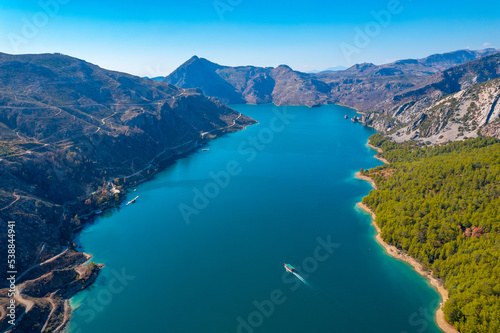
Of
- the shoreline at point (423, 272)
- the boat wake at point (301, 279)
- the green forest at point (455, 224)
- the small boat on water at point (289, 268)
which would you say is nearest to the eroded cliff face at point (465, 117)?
the green forest at point (455, 224)

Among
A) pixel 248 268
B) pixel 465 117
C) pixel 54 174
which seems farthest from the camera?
pixel 465 117

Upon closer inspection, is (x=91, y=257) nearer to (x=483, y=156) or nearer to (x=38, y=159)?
(x=38, y=159)

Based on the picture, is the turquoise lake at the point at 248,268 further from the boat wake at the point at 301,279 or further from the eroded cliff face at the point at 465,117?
the eroded cliff face at the point at 465,117

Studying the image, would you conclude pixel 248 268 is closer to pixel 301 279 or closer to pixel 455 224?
pixel 301 279

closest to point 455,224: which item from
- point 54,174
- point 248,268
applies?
point 248,268

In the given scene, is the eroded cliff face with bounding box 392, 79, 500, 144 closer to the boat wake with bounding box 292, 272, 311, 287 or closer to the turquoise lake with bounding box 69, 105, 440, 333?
the turquoise lake with bounding box 69, 105, 440, 333

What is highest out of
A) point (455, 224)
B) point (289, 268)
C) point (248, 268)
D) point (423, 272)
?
point (455, 224)

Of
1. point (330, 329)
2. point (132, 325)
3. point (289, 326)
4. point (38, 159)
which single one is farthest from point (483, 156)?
point (38, 159)
